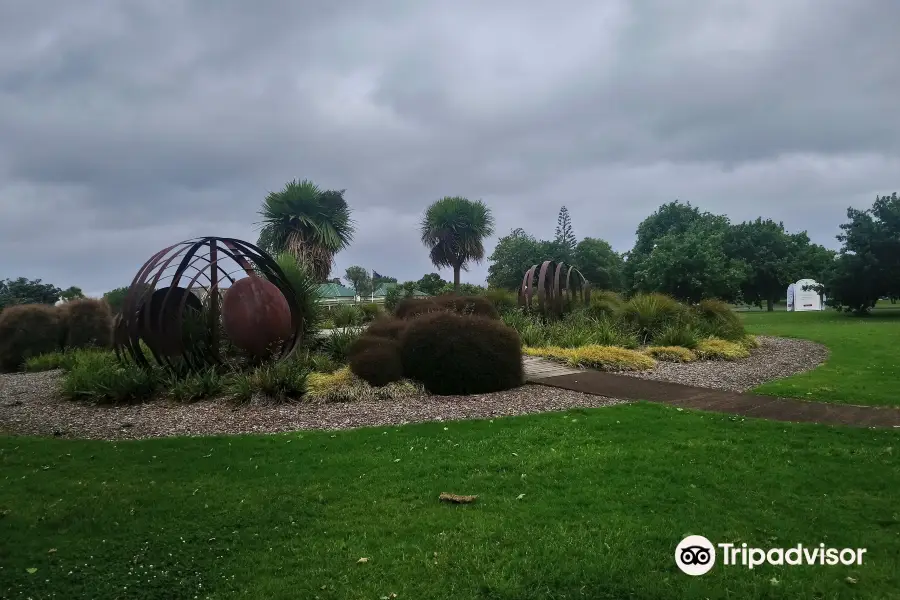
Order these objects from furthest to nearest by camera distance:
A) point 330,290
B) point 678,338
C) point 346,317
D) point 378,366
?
point 330,290, point 346,317, point 678,338, point 378,366

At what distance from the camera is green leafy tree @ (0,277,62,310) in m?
32.2

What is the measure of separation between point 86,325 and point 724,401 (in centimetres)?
1575

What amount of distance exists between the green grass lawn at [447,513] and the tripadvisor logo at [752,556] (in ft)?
0.27

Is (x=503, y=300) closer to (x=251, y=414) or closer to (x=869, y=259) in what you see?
(x=251, y=414)

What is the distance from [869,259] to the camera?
28.5 metres

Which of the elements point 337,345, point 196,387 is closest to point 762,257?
point 337,345

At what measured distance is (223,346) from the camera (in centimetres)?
1252

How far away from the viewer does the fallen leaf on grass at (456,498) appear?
4.65 m

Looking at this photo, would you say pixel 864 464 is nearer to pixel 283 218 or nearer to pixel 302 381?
pixel 302 381

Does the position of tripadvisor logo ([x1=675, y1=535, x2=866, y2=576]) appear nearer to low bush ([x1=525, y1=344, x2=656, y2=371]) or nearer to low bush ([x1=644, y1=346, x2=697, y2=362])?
low bush ([x1=525, y1=344, x2=656, y2=371])

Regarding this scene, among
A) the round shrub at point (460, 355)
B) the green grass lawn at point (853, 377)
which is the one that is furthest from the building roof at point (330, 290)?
the green grass lawn at point (853, 377)

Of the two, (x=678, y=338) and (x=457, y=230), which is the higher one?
(x=457, y=230)

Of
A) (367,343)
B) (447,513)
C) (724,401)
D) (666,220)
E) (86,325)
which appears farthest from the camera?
(666,220)

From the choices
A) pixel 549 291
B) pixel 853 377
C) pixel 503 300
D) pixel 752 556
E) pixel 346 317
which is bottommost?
pixel 752 556
